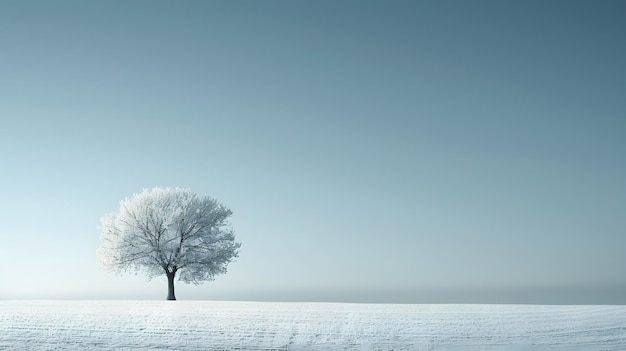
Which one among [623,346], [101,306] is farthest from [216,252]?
[623,346]

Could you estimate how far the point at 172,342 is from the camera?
30.0 feet

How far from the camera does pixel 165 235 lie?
2944cm

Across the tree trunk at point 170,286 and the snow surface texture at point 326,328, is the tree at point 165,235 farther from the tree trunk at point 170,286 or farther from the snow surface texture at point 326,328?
the snow surface texture at point 326,328

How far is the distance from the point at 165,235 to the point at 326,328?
22.3 meters

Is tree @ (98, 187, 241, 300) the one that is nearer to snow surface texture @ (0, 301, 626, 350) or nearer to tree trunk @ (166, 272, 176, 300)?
tree trunk @ (166, 272, 176, 300)

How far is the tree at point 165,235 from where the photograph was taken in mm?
29266

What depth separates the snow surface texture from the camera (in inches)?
338

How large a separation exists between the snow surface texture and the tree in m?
18.3

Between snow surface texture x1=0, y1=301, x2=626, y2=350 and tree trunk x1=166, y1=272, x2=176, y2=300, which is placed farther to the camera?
tree trunk x1=166, y1=272, x2=176, y2=300

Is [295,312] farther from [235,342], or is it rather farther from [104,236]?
[104,236]

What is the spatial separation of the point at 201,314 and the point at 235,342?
1.60 m

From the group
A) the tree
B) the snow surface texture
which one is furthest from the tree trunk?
the snow surface texture

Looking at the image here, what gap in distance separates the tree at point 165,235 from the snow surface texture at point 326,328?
1828cm

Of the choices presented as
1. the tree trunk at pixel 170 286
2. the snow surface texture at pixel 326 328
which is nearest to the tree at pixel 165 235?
the tree trunk at pixel 170 286
